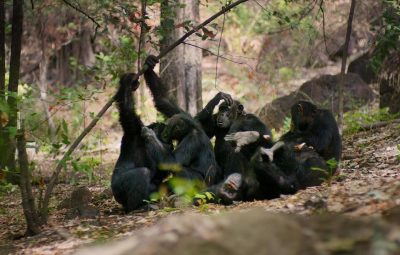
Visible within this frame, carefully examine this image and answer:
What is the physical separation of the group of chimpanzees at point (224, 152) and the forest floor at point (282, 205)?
1.14ft

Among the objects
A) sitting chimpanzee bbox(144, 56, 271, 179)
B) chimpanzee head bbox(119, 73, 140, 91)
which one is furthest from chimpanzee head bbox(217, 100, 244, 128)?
chimpanzee head bbox(119, 73, 140, 91)

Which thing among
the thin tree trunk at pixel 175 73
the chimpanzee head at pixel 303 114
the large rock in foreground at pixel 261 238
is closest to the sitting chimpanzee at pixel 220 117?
the chimpanzee head at pixel 303 114

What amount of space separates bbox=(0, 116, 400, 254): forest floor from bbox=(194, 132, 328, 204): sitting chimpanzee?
26cm

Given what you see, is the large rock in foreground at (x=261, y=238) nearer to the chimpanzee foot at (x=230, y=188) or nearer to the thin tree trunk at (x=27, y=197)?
the thin tree trunk at (x=27, y=197)

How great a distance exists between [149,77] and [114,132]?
9284 millimetres

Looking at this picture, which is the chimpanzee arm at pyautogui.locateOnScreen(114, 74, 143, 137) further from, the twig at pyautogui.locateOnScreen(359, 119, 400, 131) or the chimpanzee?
the twig at pyautogui.locateOnScreen(359, 119, 400, 131)

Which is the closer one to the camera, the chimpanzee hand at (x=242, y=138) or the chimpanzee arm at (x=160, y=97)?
the chimpanzee hand at (x=242, y=138)

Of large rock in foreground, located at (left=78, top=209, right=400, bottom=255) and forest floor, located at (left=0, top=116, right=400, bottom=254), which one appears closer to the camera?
large rock in foreground, located at (left=78, top=209, right=400, bottom=255)

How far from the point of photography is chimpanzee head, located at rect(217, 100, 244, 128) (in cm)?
898

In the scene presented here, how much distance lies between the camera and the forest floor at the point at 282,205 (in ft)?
15.9

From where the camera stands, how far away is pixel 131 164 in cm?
854

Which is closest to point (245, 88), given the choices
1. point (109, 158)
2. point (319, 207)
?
point (109, 158)

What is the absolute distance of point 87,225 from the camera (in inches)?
259

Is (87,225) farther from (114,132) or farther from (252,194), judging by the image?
(114,132)
